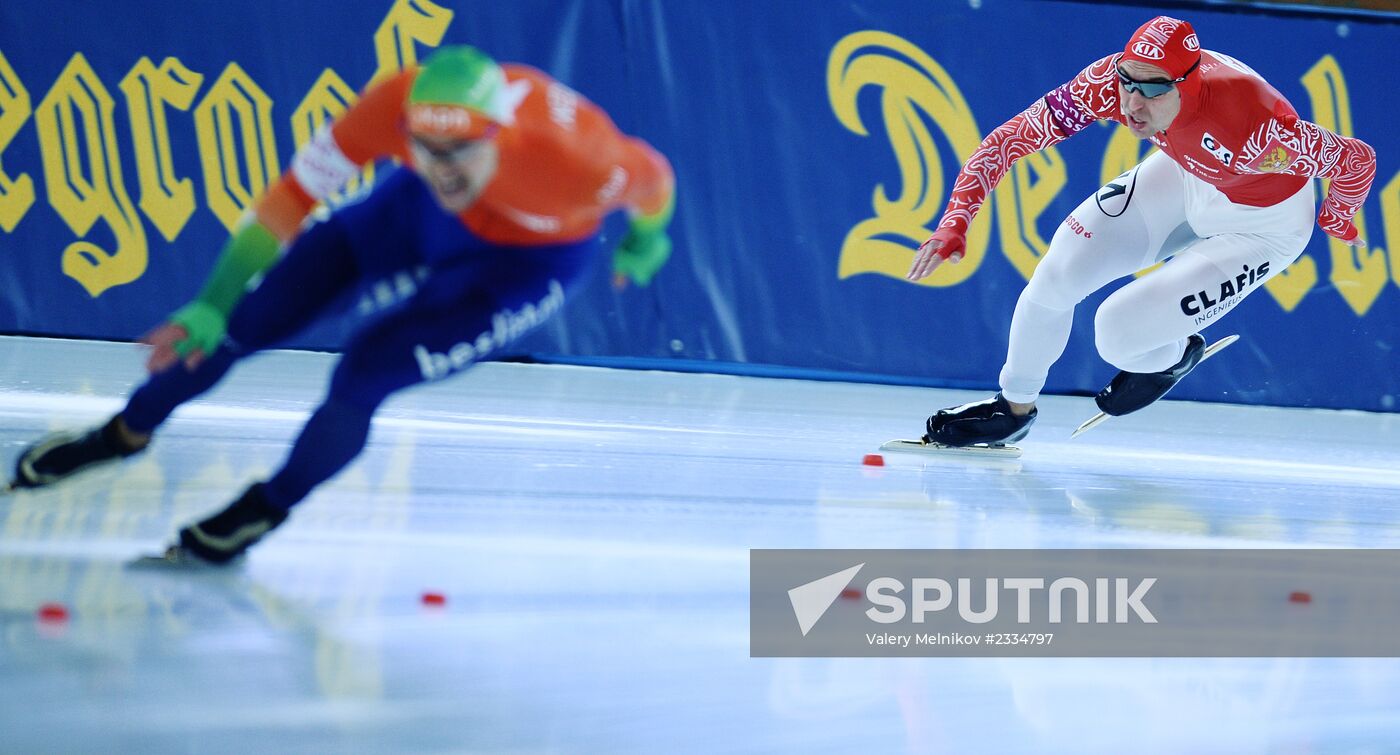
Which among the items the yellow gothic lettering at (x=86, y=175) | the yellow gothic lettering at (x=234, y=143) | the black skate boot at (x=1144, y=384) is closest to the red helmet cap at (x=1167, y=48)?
the black skate boot at (x=1144, y=384)

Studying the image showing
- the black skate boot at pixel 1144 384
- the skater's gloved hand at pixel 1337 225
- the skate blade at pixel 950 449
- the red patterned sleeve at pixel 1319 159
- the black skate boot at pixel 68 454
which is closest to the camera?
the black skate boot at pixel 68 454

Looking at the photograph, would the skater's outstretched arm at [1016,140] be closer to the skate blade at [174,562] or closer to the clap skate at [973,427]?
the clap skate at [973,427]

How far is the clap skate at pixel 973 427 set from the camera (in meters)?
4.48

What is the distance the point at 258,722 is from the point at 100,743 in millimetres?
178

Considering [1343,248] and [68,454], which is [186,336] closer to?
[68,454]

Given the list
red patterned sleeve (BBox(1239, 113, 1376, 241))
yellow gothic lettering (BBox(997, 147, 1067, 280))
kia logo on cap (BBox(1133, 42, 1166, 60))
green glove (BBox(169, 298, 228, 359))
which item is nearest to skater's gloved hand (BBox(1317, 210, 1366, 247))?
red patterned sleeve (BBox(1239, 113, 1376, 241))

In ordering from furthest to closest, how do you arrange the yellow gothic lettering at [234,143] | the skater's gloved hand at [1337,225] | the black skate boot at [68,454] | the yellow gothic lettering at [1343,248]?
the yellow gothic lettering at [1343,248]
the yellow gothic lettering at [234,143]
the skater's gloved hand at [1337,225]
the black skate boot at [68,454]

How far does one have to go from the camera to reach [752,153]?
6.05 meters

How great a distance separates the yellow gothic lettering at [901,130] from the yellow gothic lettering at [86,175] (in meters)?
2.99

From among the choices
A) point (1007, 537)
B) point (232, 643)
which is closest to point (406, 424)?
point (1007, 537)

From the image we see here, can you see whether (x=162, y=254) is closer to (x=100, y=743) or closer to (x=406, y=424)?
(x=406, y=424)

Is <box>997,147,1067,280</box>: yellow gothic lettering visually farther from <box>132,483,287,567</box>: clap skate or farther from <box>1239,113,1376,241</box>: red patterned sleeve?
<box>132,483,287,567</box>: clap skate

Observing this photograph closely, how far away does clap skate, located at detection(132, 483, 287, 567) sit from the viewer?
229 cm

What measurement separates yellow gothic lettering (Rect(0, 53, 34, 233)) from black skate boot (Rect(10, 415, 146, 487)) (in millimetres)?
3426
